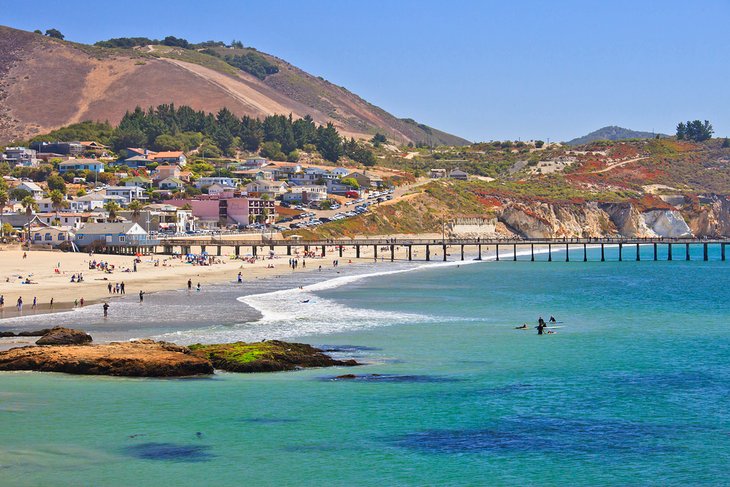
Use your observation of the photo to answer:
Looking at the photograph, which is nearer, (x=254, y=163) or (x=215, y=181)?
(x=215, y=181)

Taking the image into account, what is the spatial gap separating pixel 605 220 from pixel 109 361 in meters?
148

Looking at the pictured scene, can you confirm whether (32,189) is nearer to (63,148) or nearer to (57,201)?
(57,201)

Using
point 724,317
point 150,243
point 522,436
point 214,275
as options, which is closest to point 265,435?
point 522,436

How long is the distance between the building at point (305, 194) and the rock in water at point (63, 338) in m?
115

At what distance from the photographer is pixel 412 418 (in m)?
27.2

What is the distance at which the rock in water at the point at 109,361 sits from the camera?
32.6 meters

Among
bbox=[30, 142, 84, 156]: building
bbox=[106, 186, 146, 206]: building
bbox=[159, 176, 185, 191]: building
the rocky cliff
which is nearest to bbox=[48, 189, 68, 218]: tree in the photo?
bbox=[106, 186, 146, 206]: building

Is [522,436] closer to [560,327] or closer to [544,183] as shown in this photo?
[560,327]

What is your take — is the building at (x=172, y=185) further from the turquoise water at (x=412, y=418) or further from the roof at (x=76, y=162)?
the turquoise water at (x=412, y=418)

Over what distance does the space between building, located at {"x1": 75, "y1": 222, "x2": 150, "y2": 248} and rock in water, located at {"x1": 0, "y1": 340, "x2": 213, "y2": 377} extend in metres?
63.7

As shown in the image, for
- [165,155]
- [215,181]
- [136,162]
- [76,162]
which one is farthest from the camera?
[165,155]

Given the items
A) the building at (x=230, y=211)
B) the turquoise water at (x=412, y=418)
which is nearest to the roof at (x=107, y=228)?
the building at (x=230, y=211)

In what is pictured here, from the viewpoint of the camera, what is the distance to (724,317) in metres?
55.6

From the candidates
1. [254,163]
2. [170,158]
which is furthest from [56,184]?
[254,163]
